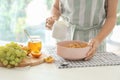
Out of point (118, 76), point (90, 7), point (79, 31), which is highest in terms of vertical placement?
point (90, 7)

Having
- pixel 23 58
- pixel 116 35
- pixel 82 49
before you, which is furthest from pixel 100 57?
pixel 116 35

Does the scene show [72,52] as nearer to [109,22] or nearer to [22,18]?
[109,22]

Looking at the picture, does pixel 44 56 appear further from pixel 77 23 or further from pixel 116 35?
pixel 116 35

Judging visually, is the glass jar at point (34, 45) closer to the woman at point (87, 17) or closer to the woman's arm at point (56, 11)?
the woman at point (87, 17)

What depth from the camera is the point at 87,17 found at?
66.7 inches

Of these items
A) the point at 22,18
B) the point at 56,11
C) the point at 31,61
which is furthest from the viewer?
the point at 22,18

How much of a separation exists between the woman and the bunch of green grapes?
358 mm

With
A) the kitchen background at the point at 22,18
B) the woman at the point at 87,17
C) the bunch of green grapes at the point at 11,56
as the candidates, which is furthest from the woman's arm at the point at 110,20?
the kitchen background at the point at 22,18

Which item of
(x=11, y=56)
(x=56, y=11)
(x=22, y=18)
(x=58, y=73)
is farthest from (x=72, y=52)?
(x=22, y=18)

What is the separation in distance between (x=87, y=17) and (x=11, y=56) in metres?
0.62

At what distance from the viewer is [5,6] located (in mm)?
2910

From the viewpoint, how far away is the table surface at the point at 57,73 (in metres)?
1.17

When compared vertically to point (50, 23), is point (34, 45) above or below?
below

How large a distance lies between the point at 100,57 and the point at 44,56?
Result: 305mm
